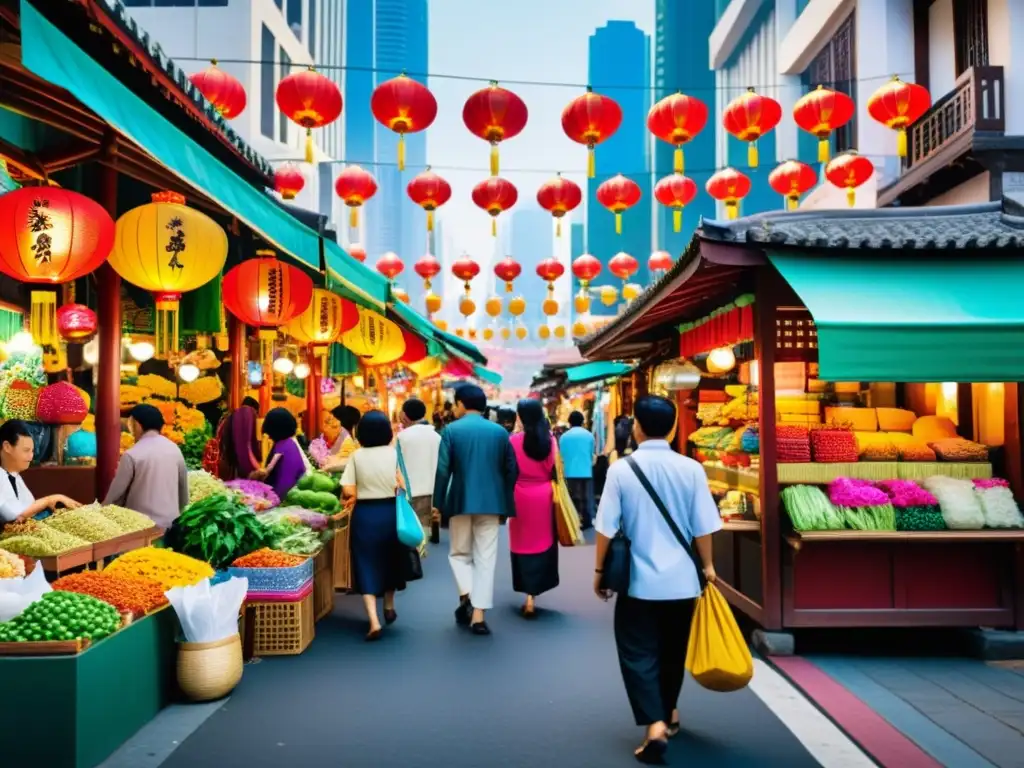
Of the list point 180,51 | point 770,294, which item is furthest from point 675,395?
point 180,51

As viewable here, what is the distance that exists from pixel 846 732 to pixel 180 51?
32775 mm

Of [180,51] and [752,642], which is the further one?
[180,51]

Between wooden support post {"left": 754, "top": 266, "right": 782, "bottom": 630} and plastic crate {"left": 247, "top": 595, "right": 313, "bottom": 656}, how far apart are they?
4162 millimetres

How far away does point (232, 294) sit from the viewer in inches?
396

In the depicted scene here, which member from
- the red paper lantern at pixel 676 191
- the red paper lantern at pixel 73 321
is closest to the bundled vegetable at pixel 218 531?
the red paper lantern at pixel 73 321

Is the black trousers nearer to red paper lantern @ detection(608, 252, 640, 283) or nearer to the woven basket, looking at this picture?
the woven basket

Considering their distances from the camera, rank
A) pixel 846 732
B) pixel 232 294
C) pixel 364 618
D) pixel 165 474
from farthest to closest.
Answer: pixel 232 294 < pixel 364 618 < pixel 165 474 < pixel 846 732

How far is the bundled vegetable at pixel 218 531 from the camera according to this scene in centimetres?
755

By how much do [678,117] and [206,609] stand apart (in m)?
9.94

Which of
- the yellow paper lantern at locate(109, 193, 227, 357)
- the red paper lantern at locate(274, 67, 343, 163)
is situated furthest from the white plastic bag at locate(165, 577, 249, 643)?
the red paper lantern at locate(274, 67, 343, 163)

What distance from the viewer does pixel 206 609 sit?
5957mm

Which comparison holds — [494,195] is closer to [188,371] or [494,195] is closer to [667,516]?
[188,371]

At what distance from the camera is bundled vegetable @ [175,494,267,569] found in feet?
24.8

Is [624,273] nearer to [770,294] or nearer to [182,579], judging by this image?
[770,294]
